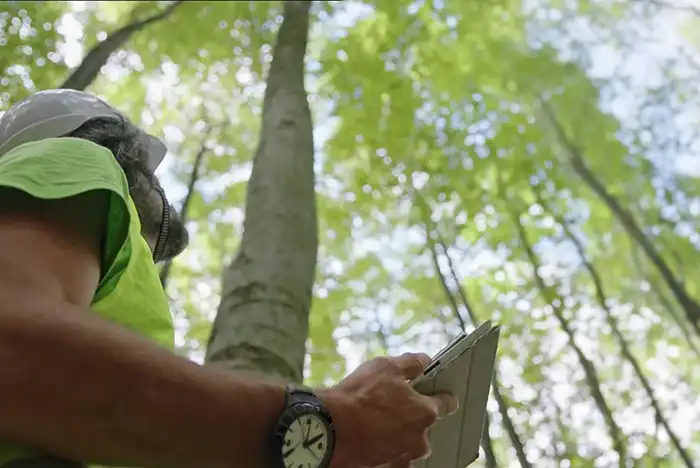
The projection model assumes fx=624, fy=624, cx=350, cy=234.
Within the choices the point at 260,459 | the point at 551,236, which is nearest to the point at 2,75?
the point at 260,459

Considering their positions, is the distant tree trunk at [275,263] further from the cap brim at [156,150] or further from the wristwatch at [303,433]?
the wristwatch at [303,433]

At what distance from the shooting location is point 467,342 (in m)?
0.94

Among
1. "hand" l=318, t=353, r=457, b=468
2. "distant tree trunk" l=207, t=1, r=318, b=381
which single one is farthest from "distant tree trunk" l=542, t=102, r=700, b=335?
"hand" l=318, t=353, r=457, b=468

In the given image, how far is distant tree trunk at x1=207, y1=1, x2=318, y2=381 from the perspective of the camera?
1.64 m

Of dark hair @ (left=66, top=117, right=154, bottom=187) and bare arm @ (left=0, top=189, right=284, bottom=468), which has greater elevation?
dark hair @ (left=66, top=117, right=154, bottom=187)

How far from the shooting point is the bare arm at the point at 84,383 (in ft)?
1.94

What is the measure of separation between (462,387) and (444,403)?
68 millimetres

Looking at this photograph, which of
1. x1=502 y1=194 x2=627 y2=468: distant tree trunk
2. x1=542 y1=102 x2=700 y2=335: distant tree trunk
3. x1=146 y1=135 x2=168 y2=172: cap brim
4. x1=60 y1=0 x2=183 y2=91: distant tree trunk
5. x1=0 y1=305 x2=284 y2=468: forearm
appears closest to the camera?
x1=0 y1=305 x2=284 y2=468: forearm

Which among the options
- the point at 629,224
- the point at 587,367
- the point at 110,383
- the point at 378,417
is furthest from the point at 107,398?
the point at 629,224

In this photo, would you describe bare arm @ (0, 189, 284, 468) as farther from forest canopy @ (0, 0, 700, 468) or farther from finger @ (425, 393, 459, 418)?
forest canopy @ (0, 0, 700, 468)

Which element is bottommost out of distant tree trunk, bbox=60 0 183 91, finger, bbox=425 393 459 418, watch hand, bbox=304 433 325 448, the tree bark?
watch hand, bbox=304 433 325 448

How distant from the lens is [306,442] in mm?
739

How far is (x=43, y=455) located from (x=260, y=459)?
228 millimetres

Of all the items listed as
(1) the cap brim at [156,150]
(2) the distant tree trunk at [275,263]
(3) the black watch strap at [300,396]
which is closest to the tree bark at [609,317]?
(2) the distant tree trunk at [275,263]
